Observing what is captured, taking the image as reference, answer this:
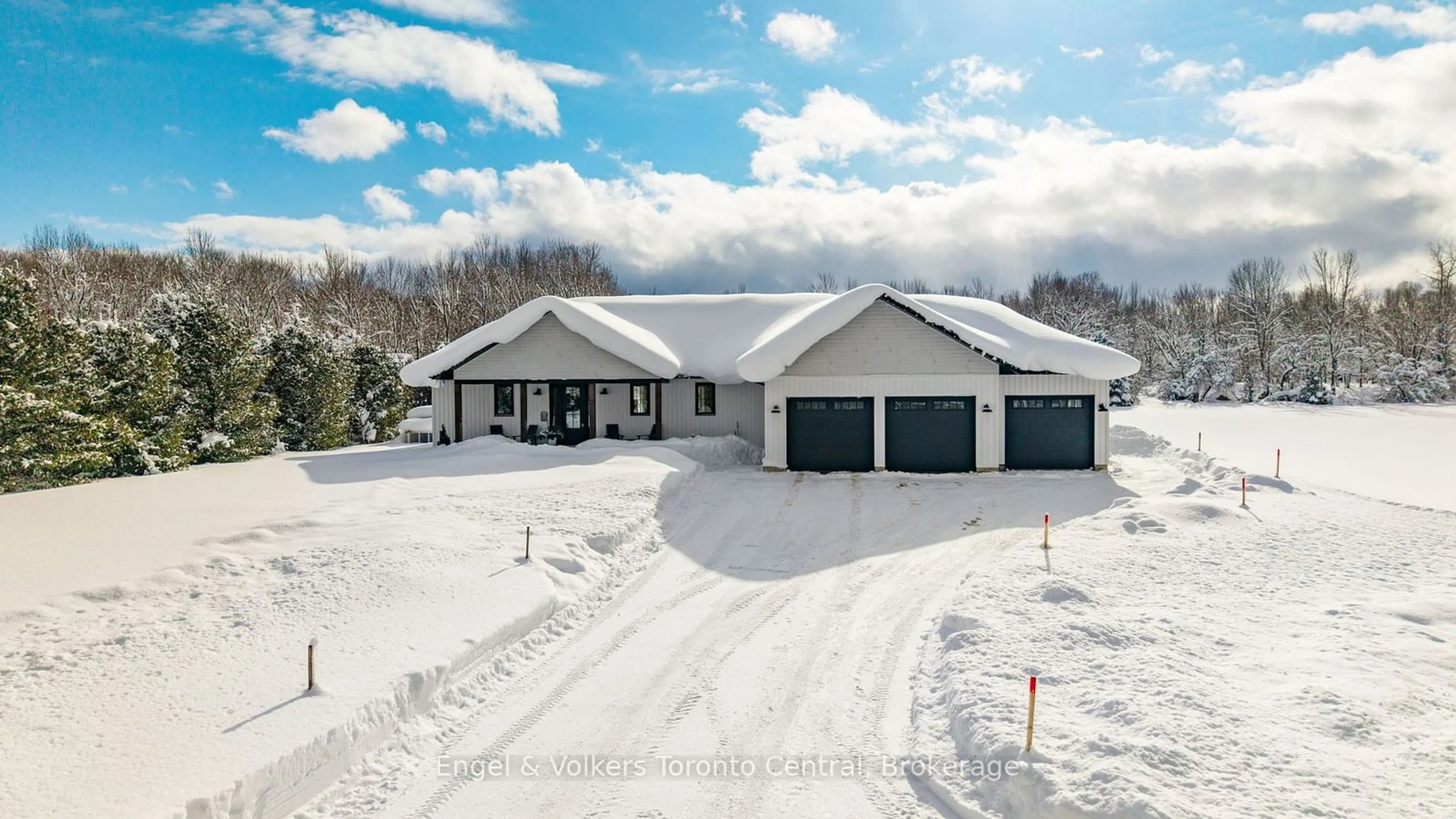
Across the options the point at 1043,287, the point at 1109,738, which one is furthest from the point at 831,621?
the point at 1043,287

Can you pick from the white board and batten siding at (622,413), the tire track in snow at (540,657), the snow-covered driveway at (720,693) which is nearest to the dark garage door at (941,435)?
the snow-covered driveway at (720,693)

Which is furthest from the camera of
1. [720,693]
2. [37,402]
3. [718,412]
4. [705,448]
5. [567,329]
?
[718,412]

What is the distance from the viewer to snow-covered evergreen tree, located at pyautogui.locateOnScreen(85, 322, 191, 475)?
1752 cm

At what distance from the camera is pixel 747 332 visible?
24781 millimetres

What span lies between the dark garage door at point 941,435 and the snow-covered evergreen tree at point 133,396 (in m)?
19.4

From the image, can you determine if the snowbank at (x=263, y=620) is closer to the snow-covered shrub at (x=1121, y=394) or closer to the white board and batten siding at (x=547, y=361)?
the white board and batten siding at (x=547, y=361)

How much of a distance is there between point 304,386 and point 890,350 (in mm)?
19898

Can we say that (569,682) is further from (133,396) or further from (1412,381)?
(1412,381)

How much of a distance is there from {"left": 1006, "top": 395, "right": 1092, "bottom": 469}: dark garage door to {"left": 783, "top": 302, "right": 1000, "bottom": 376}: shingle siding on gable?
57.9 inches

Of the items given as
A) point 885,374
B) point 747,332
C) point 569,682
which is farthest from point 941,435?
point 569,682

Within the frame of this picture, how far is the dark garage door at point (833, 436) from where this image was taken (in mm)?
20531

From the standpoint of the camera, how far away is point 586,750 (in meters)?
6.22

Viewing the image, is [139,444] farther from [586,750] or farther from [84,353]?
[586,750]

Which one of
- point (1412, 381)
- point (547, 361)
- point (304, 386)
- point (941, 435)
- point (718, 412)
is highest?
point (547, 361)
